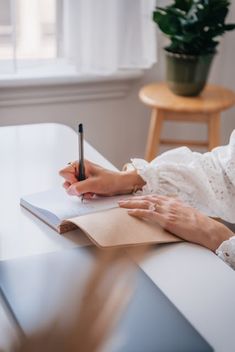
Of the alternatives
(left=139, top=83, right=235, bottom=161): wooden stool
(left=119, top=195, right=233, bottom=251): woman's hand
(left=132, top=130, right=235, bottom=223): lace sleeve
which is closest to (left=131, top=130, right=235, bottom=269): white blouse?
(left=132, top=130, right=235, bottom=223): lace sleeve

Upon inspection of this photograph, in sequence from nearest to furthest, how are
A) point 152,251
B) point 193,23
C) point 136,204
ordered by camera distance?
1. point 152,251
2. point 136,204
3. point 193,23

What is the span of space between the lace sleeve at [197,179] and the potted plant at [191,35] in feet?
2.61

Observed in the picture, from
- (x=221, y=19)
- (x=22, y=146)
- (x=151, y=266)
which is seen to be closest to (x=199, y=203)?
(x=151, y=266)

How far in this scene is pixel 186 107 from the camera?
1.98 meters

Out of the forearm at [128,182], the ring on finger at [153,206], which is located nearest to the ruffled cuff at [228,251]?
the ring on finger at [153,206]

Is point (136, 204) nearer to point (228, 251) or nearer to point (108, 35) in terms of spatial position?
point (228, 251)

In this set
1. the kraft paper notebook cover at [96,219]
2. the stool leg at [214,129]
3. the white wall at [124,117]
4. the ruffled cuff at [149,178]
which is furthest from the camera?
the white wall at [124,117]

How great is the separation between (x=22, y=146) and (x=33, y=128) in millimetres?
136

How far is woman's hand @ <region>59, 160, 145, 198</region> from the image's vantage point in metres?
1.09

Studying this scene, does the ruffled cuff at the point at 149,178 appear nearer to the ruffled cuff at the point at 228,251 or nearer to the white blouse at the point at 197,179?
the white blouse at the point at 197,179

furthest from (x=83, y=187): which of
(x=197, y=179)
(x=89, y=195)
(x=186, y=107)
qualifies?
(x=186, y=107)

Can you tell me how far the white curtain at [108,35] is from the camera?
2.07 meters

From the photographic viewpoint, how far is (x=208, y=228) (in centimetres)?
100

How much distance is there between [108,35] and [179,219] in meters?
1.28
